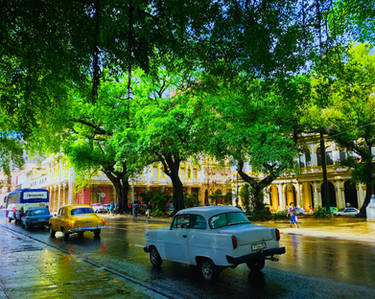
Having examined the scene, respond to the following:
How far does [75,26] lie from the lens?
6285mm

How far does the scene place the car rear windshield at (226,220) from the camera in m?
7.69

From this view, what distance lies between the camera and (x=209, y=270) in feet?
24.1

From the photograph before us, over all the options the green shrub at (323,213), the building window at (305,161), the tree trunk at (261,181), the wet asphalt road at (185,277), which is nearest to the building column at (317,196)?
the building window at (305,161)

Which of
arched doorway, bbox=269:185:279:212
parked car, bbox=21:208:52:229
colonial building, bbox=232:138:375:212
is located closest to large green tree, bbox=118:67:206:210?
parked car, bbox=21:208:52:229

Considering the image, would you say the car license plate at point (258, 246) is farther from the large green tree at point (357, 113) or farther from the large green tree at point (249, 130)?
the large green tree at point (357, 113)

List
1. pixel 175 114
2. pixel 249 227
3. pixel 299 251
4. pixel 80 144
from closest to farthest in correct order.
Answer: pixel 249 227 → pixel 299 251 → pixel 175 114 → pixel 80 144

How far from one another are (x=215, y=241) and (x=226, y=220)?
0.88m

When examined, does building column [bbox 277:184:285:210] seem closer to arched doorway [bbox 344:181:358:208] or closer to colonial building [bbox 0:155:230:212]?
colonial building [bbox 0:155:230:212]

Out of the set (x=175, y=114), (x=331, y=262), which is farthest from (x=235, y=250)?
(x=175, y=114)

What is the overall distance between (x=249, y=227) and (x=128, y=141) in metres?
16.6

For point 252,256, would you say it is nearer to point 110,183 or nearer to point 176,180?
point 176,180

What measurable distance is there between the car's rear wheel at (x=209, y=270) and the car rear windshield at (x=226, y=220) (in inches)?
33.0

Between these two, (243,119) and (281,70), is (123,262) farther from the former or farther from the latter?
(243,119)

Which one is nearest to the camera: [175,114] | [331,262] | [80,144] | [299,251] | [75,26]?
[75,26]
